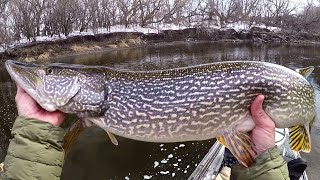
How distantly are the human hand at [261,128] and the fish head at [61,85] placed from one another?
36.4 inches

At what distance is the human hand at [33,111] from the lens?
74.6 inches

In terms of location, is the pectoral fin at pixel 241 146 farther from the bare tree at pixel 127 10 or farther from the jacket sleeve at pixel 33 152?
the bare tree at pixel 127 10

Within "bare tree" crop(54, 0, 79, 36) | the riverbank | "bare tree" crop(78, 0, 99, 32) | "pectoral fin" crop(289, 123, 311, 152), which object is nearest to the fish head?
"pectoral fin" crop(289, 123, 311, 152)

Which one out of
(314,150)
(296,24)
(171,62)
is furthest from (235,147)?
(296,24)

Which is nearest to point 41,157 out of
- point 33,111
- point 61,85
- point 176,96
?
point 33,111

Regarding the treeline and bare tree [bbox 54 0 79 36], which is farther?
bare tree [bbox 54 0 79 36]

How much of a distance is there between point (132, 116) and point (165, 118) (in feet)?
0.67

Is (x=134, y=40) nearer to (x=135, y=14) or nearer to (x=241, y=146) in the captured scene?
(x=135, y=14)

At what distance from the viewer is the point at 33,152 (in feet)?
5.63

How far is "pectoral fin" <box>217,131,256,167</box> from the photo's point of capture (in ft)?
6.23

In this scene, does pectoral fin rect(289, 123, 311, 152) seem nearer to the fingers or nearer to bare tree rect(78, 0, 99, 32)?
the fingers

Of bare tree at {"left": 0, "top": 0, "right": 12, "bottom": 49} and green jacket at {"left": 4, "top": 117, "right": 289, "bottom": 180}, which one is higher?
bare tree at {"left": 0, "top": 0, "right": 12, "bottom": 49}

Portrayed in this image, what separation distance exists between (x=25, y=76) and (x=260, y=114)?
4.63 feet

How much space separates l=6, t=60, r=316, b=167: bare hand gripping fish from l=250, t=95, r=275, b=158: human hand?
0.04 metres
